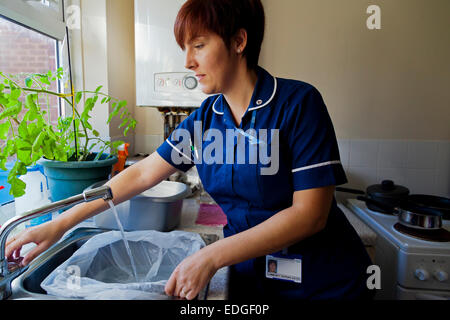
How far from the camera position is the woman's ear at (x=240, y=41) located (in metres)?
0.81

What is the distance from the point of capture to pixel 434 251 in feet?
4.17

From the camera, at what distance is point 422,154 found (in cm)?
188

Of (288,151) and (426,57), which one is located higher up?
(426,57)

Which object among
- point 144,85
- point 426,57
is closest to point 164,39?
point 144,85

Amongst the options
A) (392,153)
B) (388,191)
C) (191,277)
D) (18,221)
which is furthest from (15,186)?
(392,153)

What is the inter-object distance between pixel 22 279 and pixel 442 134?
2187mm

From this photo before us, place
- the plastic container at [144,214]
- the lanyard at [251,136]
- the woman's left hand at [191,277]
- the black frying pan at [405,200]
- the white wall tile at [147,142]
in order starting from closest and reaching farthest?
1. the woman's left hand at [191,277]
2. the lanyard at [251,136]
3. the plastic container at [144,214]
4. the black frying pan at [405,200]
5. the white wall tile at [147,142]

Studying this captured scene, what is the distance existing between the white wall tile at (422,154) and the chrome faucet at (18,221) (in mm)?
1837

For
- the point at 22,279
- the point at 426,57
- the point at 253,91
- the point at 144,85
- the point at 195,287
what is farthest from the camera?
the point at 426,57

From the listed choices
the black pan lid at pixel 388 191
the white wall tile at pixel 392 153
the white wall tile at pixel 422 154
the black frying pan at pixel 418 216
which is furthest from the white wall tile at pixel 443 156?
the black frying pan at pixel 418 216

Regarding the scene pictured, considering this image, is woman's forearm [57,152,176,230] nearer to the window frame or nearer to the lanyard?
the lanyard

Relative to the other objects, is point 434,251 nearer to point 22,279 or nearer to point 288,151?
point 288,151

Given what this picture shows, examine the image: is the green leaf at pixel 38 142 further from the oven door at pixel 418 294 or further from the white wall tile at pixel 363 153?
the white wall tile at pixel 363 153

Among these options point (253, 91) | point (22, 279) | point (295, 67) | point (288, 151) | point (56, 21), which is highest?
point (56, 21)
